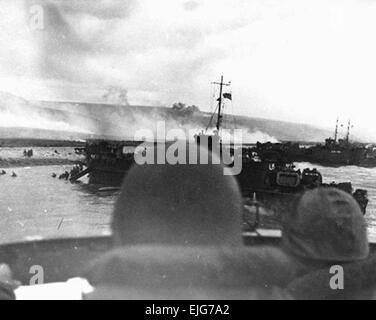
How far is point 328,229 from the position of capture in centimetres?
488

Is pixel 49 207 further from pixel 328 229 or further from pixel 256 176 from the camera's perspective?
pixel 328 229

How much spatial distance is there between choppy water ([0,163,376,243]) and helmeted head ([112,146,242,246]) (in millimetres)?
12750

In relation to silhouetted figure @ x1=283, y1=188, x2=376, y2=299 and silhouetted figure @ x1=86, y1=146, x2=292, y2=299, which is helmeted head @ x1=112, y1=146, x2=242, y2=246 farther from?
silhouetted figure @ x1=283, y1=188, x2=376, y2=299

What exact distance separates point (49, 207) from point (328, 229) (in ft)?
85.8

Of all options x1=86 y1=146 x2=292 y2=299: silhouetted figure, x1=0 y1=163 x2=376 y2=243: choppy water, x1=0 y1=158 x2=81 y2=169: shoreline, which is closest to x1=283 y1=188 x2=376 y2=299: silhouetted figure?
x1=86 y1=146 x2=292 y2=299: silhouetted figure

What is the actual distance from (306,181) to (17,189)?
24.0m

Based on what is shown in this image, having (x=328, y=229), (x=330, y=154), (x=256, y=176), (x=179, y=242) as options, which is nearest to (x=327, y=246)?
(x=328, y=229)

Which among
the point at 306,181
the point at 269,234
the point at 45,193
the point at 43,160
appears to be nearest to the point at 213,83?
the point at 306,181

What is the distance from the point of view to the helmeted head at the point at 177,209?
16.1 ft

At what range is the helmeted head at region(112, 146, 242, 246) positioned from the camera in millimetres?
4895

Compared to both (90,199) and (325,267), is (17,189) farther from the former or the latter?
(325,267)

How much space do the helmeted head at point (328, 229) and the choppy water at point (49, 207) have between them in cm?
1336
